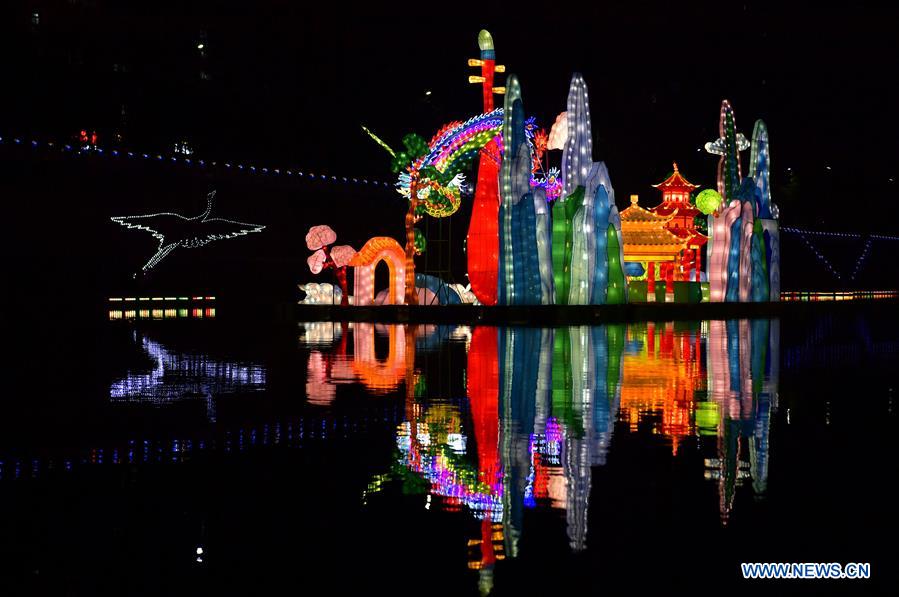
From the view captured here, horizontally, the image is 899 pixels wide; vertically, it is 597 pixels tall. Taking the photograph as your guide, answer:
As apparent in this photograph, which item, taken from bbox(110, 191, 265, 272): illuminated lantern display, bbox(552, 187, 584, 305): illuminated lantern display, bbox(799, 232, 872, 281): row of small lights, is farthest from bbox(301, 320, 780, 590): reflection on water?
bbox(799, 232, 872, 281): row of small lights

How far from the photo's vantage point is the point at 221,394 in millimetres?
14445

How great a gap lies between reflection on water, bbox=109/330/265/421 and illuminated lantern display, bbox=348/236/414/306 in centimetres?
1775

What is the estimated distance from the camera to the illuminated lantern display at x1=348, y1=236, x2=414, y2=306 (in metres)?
38.6

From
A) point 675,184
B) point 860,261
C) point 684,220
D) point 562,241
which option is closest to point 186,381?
point 562,241

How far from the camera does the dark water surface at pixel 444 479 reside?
6148mm

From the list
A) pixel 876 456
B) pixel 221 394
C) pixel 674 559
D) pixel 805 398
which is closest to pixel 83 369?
pixel 221 394

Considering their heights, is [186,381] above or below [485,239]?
below

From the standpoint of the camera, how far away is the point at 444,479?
8.56 m

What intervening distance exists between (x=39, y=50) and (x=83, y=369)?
1297 inches

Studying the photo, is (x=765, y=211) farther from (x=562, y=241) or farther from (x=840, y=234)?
(x=840, y=234)

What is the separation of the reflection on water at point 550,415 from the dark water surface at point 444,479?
0.12ft

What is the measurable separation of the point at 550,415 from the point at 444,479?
11.9ft

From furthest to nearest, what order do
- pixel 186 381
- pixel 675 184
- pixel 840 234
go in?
pixel 840 234 < pixel 675 184 < pixel 186 381

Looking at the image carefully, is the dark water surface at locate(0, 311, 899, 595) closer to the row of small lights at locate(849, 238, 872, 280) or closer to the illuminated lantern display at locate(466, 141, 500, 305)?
the illuminated lantern display at locate(466, 141, 500, 305)
